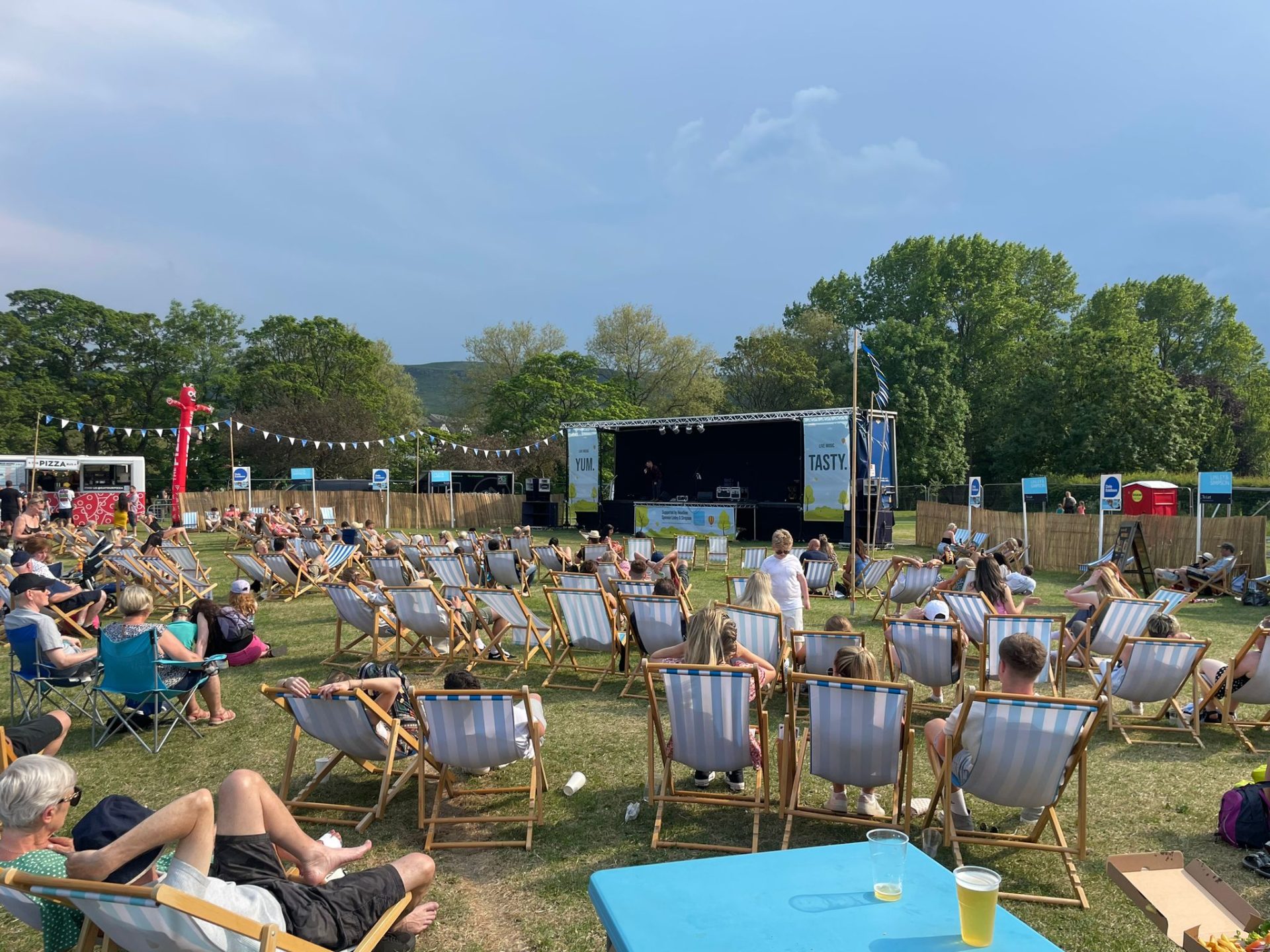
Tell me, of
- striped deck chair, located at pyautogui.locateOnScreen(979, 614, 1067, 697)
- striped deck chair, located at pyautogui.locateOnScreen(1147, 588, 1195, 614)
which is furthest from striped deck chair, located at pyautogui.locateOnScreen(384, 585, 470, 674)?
striped deck chair, located at pyautogui.locateOnScreen(1147, 588, 1195, 614)

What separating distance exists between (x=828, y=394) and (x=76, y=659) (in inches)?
1556

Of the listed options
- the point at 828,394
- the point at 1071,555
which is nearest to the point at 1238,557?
the point at 1071,555

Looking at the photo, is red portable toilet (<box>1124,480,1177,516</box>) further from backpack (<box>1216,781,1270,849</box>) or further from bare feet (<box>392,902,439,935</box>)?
bare feet (<box>392,902,439,935</box>)

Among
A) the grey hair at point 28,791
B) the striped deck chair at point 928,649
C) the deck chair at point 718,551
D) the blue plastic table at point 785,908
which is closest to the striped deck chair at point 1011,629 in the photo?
the striped deck chair at point 928,649

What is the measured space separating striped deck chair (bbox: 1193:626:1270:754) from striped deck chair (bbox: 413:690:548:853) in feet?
13.6

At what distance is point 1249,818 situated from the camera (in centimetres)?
349

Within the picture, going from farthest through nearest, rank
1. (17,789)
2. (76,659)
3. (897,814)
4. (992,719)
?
(76,659) < (897,814) < (992,719) < (17,789)

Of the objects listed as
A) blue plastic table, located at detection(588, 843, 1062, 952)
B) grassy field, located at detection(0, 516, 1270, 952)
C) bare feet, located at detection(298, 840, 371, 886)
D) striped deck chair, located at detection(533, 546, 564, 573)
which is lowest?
grassy field, located at detection(0, 516, 1270, 952)

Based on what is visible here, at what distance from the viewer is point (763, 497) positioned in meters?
24.8

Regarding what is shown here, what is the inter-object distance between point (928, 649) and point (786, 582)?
1.59m

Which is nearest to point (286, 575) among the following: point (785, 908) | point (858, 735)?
point (858, 735)

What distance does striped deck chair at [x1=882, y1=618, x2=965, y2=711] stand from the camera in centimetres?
509

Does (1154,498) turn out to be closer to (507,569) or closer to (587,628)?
(507,569)

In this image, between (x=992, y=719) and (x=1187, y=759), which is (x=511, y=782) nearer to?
(x=992, y=719)
